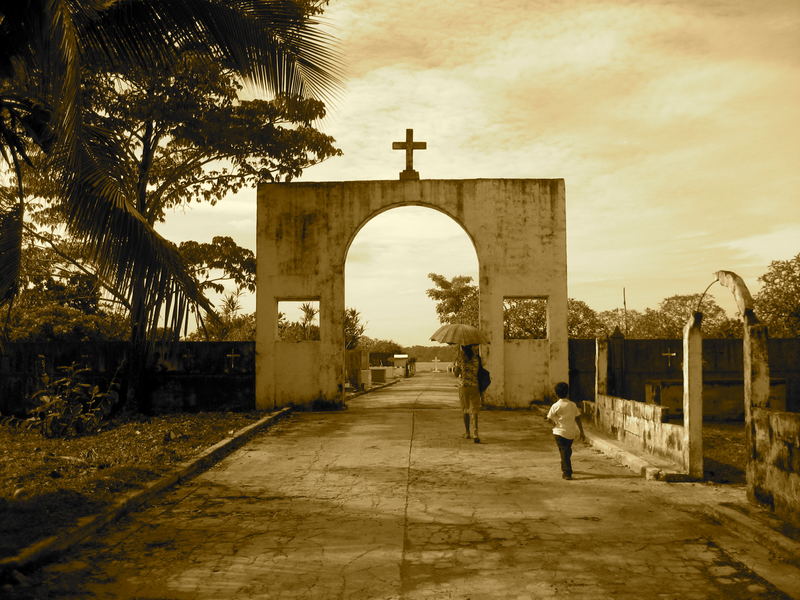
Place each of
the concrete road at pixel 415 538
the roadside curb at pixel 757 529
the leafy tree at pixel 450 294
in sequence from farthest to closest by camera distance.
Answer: the leafy tree at pixel 450 294
the roadside curb at pixel 757 529
the concrete road at pixel 415 538

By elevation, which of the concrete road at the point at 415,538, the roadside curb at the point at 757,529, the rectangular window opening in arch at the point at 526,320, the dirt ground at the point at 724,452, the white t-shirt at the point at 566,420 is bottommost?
the concrete road at the point at 415,538

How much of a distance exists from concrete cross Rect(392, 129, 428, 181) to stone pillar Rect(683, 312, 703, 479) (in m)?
9.55

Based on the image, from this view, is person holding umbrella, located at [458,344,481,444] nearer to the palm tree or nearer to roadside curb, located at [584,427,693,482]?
roadside curb, located at [584,427,693,482]

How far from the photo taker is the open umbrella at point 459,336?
11.9m

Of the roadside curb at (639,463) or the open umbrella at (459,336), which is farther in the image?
the open umbrella at (459,336)

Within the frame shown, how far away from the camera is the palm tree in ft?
23.3

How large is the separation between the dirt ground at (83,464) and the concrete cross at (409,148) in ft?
21.0

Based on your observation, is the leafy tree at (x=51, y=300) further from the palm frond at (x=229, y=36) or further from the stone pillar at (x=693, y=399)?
the stone pillar at (x=693, y=399)

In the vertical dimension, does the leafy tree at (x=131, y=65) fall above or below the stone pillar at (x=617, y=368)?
above

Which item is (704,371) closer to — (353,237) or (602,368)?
(602,368)

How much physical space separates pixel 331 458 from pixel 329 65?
5.26 metres

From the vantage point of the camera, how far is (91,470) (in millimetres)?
8570

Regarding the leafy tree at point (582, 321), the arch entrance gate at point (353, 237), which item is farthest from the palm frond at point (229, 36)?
the leafy tree at point (582, 321)

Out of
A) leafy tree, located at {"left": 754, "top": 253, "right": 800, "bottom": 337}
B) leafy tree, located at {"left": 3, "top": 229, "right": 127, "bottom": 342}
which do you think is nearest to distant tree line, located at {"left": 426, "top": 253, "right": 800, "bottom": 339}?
leafy tree, located at {"left": 754, "top": 253, "right": 800, "bottom": 337}
